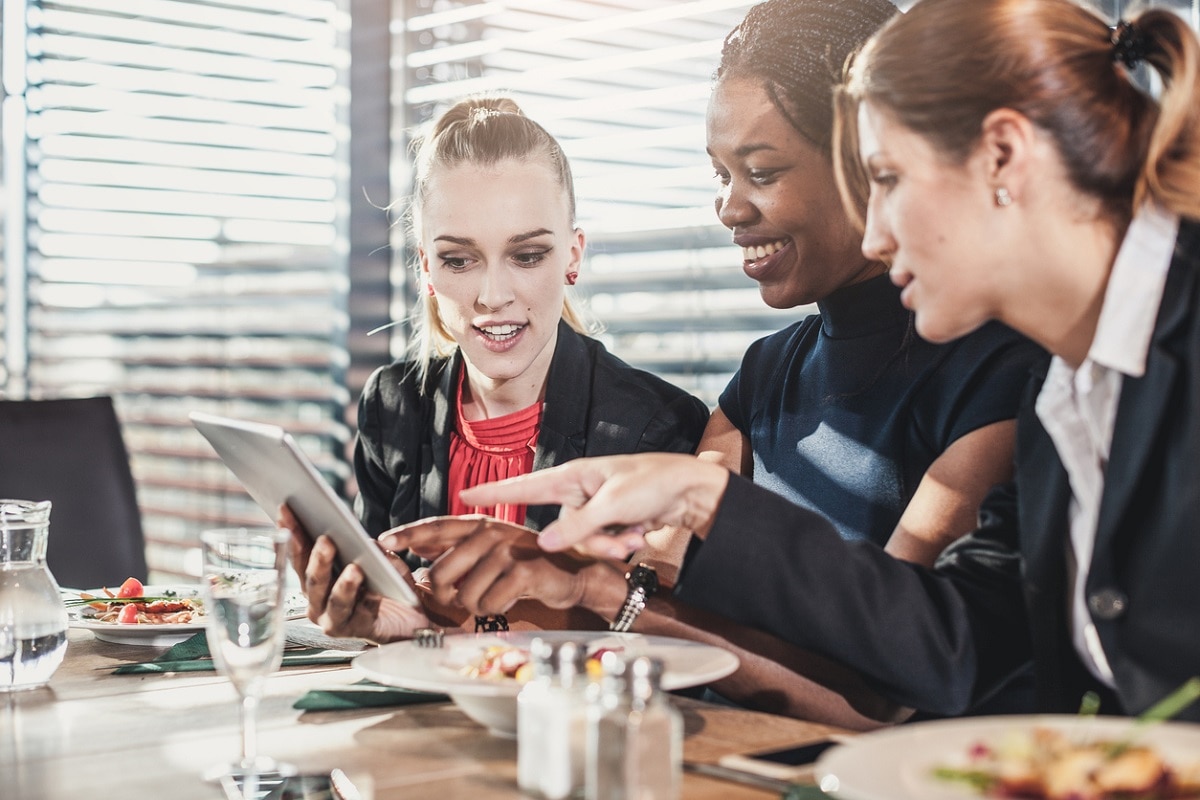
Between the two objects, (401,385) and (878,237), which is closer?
(878,237)

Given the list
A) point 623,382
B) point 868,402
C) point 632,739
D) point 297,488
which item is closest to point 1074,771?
point 632,739

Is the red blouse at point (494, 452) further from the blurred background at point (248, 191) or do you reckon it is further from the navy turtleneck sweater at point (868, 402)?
the blurred background at point (248, 191)

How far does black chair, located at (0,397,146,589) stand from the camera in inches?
101

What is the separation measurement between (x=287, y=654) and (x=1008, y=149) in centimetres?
99

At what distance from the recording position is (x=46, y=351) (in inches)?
152

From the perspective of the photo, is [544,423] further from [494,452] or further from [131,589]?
[131,589]

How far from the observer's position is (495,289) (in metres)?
2.17

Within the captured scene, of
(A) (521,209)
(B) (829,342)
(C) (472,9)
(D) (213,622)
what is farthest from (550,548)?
(C) (472,9)

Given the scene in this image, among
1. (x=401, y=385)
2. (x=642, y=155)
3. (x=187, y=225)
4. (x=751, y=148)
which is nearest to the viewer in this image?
(x=751, y=148)

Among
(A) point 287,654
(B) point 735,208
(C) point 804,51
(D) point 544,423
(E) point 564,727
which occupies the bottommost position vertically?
(A) point 287,654

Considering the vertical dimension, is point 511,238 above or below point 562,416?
above

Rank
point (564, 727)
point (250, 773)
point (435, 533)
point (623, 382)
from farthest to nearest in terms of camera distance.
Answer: point (623, 382), point (435, 533), point (250, 773), point (564, 727)

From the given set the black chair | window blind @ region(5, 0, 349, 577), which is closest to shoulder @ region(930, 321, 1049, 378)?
the black chair

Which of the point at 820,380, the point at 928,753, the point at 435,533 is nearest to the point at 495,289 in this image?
the point at 820,380
